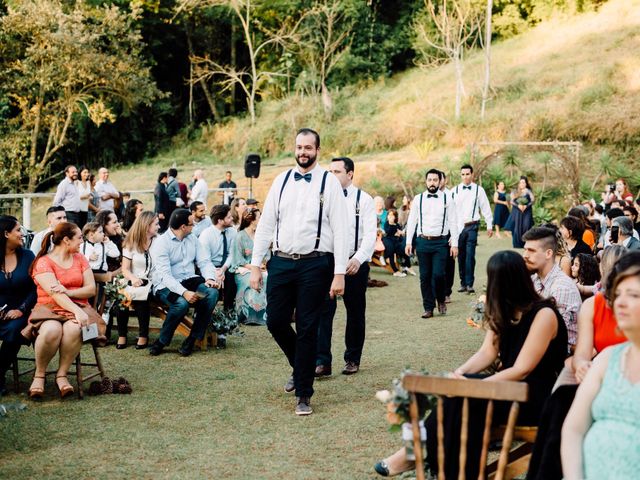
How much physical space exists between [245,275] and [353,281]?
293 cm

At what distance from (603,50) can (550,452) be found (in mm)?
33087

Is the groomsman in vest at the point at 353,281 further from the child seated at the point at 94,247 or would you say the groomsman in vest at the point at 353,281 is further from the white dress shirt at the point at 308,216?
the child seated at the point at 94,247

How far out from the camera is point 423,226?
10195mm

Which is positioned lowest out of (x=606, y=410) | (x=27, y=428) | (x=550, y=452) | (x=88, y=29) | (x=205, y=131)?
(x=27, y=428)

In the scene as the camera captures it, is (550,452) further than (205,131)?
No

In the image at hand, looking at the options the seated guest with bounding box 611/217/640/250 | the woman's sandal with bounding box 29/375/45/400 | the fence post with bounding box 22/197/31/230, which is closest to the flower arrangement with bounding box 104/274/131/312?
the woman's sandal with bounding box 29/375/45/400

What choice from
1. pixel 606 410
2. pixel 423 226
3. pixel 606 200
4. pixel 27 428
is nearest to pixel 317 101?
pixel 606 200

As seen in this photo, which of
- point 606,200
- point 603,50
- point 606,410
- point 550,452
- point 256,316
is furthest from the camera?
point 603,50

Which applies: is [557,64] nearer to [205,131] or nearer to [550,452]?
[205,131]

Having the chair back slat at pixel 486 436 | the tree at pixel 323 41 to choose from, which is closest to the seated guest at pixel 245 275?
the chair back slat at pixel 486 436

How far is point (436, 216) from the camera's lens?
10.1 meters

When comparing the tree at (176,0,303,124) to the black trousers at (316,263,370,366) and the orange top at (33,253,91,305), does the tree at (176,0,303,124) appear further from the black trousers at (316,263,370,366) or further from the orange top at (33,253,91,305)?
the orange top at (33,253,91,305)

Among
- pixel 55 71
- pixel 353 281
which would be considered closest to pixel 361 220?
pixel 353 281

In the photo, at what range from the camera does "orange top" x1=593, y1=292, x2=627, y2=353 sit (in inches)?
163
